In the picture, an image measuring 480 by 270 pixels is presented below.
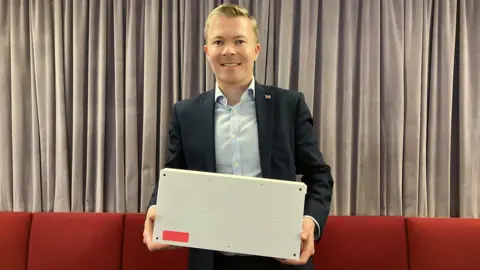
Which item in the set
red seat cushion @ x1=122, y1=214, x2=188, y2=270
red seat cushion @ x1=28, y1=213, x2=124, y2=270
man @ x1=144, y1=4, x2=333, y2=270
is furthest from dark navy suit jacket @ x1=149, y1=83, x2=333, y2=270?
red seat cushion @ x1=28, y1=213, x2=124, y2=270

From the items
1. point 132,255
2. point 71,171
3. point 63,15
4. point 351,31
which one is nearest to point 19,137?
point 71,171

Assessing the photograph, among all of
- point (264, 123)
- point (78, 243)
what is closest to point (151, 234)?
point (264, 123)

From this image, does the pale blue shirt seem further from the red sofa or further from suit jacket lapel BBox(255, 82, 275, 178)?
the red sofa

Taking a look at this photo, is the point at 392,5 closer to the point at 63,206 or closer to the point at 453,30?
the point at 453,30

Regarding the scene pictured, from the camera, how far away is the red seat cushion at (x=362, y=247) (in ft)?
5.04

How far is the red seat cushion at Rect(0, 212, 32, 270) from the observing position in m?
1.60

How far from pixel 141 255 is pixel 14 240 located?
57 centimetres

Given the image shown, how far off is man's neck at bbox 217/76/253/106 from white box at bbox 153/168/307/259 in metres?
0.32

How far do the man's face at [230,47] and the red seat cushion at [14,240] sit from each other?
118 cm

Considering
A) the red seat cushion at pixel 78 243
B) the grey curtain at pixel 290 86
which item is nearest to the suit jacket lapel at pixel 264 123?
the grey curtain at pixel 290 86

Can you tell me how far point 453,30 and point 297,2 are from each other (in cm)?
69

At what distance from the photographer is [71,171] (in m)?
1.68

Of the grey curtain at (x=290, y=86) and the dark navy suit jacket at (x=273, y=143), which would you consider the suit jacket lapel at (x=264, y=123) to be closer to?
the dark navy suit jacket at (x=273, y=143)

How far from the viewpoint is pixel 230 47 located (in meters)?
1.10
